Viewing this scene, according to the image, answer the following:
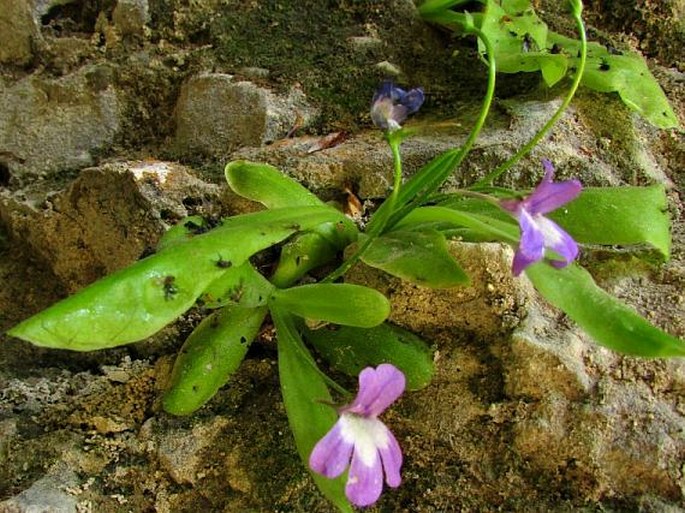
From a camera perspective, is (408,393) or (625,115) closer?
(408,393)

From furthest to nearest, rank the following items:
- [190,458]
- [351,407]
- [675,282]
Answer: [675,282]
[190,458]
[351,407]

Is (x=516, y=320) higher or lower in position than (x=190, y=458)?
higher

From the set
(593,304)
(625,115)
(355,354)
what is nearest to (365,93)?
(625,115)

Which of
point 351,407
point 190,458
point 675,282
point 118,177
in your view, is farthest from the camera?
point 118,177

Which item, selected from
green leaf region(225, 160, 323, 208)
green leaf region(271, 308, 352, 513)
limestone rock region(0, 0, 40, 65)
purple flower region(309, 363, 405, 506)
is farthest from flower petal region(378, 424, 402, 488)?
limestone rock region(0, 0, 40, 65)

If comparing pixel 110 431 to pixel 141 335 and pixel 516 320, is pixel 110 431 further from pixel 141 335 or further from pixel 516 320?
pixel 516 320

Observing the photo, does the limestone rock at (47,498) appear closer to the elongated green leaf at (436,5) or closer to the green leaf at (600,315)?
the green leaf at (600,315)

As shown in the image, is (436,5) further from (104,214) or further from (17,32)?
(17,32)

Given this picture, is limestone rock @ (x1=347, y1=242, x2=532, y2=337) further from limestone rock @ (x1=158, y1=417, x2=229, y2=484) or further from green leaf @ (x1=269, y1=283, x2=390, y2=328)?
limestone rock @ (x1=158, y1=417, x2=229, y2=484)
